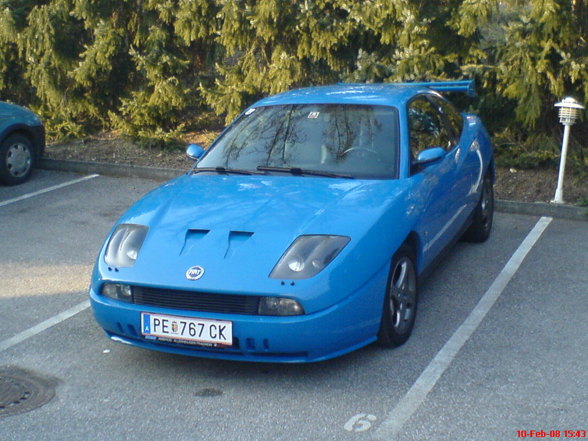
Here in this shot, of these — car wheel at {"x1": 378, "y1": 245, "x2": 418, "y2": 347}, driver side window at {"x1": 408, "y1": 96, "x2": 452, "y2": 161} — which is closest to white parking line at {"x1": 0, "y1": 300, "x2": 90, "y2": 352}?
car wheel at {"x1": 378, "y1": 245, "x2": 418, "y2": 347}

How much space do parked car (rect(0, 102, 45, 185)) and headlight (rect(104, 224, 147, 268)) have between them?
217 inches

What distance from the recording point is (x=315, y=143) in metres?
5.96

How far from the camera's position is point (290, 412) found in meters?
4.42

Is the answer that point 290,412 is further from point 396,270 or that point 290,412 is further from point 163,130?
point 163,130

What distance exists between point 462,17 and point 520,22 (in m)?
0.62

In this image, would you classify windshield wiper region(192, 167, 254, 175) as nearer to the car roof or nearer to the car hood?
the car hood

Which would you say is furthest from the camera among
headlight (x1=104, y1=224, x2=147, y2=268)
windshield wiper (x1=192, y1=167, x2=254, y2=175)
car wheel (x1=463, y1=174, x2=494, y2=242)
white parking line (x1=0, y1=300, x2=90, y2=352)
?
car wheel (x1=463, y1=174, x2=494, y2=242)

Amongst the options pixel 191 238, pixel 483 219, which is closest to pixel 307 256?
pixel 191 238

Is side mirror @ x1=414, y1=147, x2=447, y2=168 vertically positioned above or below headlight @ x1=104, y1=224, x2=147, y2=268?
above

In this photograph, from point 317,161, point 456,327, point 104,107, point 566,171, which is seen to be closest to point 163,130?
point 104,107

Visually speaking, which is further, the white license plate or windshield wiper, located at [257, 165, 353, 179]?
windshield wiper, located at [257, 165, 353, 179]

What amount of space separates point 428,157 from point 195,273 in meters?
1.93

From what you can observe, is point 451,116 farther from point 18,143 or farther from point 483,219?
point 18,143

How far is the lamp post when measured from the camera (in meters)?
8.43
